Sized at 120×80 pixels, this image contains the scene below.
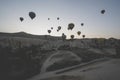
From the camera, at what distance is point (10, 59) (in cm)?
1772

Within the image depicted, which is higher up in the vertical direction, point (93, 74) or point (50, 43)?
point (93, 74)

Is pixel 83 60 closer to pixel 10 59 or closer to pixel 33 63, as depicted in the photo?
pixel 33 63

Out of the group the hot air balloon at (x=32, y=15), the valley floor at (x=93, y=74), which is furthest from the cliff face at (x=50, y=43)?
the valley floor at (x=93, y=74)

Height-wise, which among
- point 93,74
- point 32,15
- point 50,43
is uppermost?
point 32,15

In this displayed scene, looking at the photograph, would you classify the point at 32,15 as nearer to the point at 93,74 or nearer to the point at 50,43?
the point at 93,74

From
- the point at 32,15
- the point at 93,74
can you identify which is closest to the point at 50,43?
the point at 32,15

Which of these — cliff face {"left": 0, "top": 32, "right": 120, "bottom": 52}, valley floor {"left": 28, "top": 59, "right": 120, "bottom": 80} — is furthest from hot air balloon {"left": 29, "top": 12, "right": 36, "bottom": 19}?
valley floor {"left": 28, "top": 59, "right": 120, "bottom": 80}

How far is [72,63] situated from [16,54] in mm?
7034

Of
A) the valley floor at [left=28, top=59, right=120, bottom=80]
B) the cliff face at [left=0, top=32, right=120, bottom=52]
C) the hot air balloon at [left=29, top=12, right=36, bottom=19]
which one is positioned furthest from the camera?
the cliff face at [left=0, top=32, right=120, bottom=52]

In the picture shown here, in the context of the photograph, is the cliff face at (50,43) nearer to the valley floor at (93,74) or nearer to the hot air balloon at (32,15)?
the hot air balloon at (32,15)

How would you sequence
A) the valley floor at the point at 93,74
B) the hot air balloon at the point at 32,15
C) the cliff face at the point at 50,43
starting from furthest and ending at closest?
the cliff face at the point at 50,43
the hot air balloon at the point at 32,15
the valley floor at the point at 93,74

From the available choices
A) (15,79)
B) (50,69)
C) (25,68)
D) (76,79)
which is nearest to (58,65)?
(50,69)

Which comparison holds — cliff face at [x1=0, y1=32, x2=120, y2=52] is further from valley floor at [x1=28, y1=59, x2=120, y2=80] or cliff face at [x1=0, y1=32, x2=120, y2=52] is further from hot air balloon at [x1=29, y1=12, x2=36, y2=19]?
valley floor at [x1=28, y1=59, x2=120, y2=80]

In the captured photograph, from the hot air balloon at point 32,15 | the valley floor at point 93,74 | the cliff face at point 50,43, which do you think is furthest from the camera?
the cliff face at point 50,43
